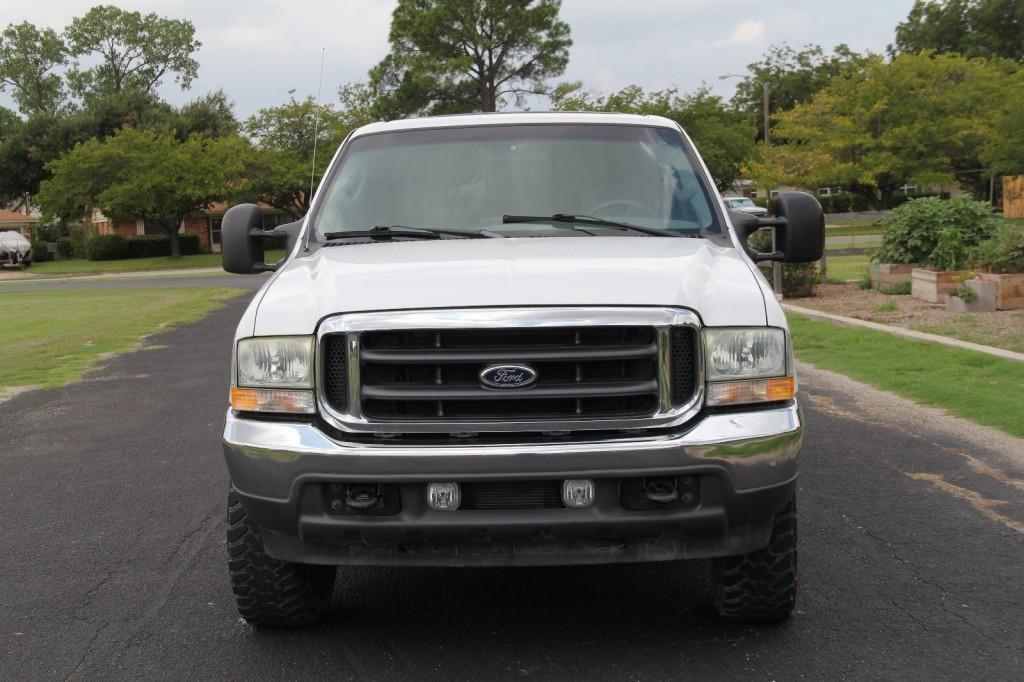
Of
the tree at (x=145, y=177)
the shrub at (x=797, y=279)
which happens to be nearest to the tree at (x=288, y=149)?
the tree at (x=145, y=177)

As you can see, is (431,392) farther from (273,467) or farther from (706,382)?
(706,382)

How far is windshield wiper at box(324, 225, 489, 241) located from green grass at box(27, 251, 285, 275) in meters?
46.8

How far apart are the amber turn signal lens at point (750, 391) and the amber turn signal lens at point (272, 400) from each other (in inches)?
53.2

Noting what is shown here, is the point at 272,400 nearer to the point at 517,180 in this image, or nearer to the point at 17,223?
the point at 517,180

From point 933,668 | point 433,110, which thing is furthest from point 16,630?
point 433,110

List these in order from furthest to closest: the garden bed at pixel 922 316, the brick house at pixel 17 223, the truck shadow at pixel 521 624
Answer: the brick house at pixel 17 223 < the garden bed at pixel 922 316 < the truck shadow at pixel 521 624

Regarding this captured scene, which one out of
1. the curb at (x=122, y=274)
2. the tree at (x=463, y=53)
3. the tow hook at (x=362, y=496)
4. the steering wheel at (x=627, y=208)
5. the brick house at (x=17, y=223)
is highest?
the tree at (x=463, y=53)

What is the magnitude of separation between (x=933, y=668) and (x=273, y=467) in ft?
7.56

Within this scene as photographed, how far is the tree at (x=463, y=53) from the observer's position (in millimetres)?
58656

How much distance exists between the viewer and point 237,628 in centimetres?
412

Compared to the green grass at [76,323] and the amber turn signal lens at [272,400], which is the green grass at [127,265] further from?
the amber turn signal lens at [272,400]

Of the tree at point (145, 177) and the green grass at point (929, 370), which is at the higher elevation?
the tree at point (145, 177)

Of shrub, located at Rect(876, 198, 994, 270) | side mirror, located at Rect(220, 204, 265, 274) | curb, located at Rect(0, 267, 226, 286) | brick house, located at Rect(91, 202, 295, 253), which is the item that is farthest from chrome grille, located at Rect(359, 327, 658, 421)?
brick house, located at Rect(91, 202, 295, 253)

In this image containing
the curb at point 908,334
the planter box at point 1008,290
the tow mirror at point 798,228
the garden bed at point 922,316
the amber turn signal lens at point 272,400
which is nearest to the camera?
the amber turn signal lens at point 272,400
